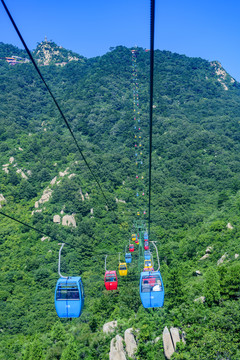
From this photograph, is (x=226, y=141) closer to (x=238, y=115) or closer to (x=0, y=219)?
(x=238, y=115)

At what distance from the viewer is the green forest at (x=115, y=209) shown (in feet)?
133

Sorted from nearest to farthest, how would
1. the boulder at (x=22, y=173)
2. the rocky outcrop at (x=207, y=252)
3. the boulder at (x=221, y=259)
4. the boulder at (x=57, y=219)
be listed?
the boulder at (x=221, y=259)
the rocky outcrop at (x=207, y=252)
the boulder at (x=57, y=219)
the boulder at (x=22, y=173)

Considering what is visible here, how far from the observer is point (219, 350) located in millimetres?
29578

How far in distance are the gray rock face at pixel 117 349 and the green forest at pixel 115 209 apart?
1101 millimetres

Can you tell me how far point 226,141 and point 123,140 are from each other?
33.9 m

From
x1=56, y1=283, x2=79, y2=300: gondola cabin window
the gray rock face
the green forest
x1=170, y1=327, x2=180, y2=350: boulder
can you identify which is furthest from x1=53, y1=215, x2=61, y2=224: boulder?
x1=56, y1=283, x2=79, y2=300: gondola cabin window

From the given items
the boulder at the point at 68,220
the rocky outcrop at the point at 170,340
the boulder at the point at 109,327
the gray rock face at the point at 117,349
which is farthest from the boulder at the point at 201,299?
the boulder at the point at 68,220

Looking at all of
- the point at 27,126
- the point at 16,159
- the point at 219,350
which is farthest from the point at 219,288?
the point at 27,126

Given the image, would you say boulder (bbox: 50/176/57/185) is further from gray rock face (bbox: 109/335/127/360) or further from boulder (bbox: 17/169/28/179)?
gray rock face (bbox: 109/335/127/360)

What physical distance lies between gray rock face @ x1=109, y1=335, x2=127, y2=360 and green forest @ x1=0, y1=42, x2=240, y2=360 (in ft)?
3.61

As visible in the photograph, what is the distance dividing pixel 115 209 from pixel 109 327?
3498 centimetres

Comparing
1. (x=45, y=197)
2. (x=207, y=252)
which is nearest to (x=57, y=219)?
(x=45, y=197)

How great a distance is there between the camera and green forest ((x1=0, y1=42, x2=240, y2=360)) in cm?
4047

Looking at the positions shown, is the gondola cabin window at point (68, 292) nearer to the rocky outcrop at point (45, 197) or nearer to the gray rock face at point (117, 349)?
the gray rock face at point (117, 349)
